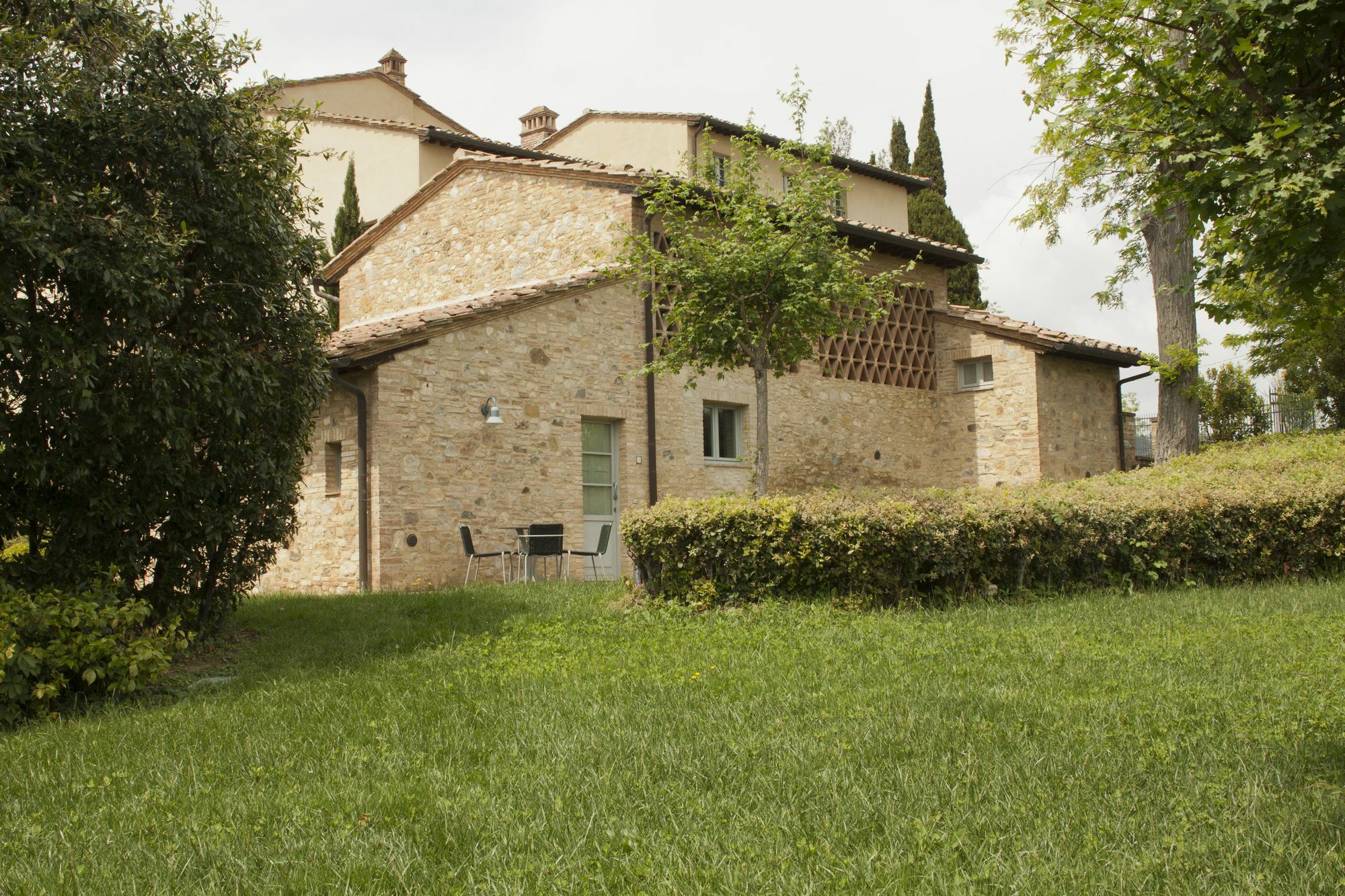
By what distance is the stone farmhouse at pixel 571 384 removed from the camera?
460 inches

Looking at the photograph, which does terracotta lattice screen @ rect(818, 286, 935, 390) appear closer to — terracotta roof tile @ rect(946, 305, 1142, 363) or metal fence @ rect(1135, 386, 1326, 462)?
terracotta roof tile @ rect(946, 305, 1142, 363)

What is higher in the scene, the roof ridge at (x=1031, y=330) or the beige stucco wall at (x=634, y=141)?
the beige stucco wall at (x=634, y=141)

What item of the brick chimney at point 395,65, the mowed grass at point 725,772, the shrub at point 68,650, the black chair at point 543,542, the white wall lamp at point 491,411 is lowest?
the mowed grass at point 725,772

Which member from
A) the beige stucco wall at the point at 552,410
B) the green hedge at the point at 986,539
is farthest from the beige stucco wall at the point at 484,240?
the green hedge at the point at 986,539

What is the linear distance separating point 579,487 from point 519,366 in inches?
66.9

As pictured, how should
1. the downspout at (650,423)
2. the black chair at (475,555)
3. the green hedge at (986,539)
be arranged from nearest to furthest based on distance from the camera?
the green hedge at (986,539)
the black chair at (475,555)
the downspout at (650,423)

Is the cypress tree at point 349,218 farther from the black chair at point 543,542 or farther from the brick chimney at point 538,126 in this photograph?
the black chair at point 543,542

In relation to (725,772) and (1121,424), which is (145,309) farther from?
(1121,424)

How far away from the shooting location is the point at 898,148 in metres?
28.7

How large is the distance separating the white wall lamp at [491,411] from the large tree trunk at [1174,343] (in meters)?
10.1

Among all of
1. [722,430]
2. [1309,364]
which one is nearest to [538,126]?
[722,430]

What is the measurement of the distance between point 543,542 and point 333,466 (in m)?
2.61

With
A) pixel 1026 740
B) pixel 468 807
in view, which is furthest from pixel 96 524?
pixel 1026 740

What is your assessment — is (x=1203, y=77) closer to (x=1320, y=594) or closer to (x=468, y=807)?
(x=468, y=807)
